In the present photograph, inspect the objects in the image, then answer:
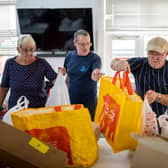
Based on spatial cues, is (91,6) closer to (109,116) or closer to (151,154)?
(109,116)

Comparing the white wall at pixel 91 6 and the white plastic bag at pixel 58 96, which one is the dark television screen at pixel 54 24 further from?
the white plastic bag at pixel 58 96

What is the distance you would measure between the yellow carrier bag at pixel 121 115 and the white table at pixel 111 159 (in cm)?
7

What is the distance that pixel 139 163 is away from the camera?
114 centimetres

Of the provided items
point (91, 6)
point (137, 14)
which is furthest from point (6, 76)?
point (137, 14)

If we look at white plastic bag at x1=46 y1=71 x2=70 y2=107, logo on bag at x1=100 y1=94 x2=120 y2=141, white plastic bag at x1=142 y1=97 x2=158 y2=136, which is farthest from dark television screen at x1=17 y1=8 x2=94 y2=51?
white plastic bag at x1=142 y1=97 x2=158 y2=136

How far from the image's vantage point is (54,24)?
3918 millimetres

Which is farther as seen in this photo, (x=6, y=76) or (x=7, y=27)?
(x=7, y=27)

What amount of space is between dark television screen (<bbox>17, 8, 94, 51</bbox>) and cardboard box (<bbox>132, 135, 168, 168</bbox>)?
2879mm

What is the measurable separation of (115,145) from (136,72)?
0.70 meters

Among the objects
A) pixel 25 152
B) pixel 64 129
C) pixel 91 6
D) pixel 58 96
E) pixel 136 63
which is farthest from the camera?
pixel 91 6

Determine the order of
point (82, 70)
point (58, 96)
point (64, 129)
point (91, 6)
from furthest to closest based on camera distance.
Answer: point (91, 6) < point (82, 70) < point (58, 96) < point (64, 129)

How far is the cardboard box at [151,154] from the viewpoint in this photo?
1081 mm

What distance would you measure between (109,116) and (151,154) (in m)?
0.36

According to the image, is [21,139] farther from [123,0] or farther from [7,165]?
[123,0]
